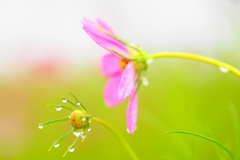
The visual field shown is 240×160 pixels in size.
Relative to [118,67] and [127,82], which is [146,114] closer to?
[118,67]

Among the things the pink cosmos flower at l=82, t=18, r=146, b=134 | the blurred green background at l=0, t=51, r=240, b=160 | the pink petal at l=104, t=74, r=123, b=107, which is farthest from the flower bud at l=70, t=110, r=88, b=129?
the blurred green background at l=0, t=51, r=240, b=160

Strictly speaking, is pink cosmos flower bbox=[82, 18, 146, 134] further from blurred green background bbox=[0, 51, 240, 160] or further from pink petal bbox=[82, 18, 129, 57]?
blurred green background bbox=[0, 51, 240, 160]

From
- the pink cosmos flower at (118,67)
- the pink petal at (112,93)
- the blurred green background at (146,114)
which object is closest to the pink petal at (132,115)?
the pink cosmos flower at (118,67)

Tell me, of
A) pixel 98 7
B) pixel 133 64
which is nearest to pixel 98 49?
pixel 98 7

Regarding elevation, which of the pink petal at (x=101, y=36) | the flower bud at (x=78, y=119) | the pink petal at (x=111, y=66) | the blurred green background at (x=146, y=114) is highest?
the pink petal at (x=101, y=36)

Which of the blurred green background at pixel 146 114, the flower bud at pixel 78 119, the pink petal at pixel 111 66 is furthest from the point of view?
the blurred green background at pixel 146 114

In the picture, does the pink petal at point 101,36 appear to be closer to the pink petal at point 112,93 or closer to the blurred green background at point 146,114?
the pink petal at point 112,93

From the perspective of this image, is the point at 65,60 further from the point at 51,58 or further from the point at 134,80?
the point at 134,80
